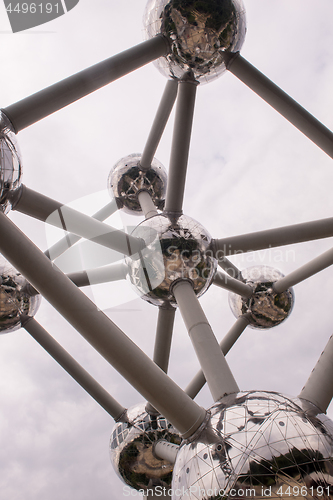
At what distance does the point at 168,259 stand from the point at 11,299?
120 inches

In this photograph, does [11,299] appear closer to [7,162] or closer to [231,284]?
[7,162]

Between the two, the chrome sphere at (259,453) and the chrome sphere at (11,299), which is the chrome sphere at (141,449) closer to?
the chrome sphere at (11,299)

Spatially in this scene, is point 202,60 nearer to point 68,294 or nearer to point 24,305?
point 68,294

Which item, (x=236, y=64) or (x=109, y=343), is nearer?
(x=109, y=343)

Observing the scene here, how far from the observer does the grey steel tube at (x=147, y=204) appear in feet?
20.7

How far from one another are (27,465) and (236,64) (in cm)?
1475

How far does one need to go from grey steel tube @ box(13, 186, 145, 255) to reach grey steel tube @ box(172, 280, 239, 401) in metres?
1.10

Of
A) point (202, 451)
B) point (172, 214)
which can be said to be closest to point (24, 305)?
point (172, 214)

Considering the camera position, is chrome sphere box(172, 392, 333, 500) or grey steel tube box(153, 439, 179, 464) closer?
chrome sphere box(172, 392, 333, 500)

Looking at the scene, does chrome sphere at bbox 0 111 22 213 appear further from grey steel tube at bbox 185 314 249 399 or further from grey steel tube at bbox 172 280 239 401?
grey steel tube at bbox 185 314 249 399

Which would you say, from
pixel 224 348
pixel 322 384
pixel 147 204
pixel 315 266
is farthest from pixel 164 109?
pixel 322 384

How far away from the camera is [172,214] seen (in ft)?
16.2

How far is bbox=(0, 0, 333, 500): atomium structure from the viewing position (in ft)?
8.05

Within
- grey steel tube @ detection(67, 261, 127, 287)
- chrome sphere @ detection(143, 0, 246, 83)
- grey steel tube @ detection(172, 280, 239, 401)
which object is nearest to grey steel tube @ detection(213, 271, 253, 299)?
grey steel tube @ detection(67, 261, 127, 287)
